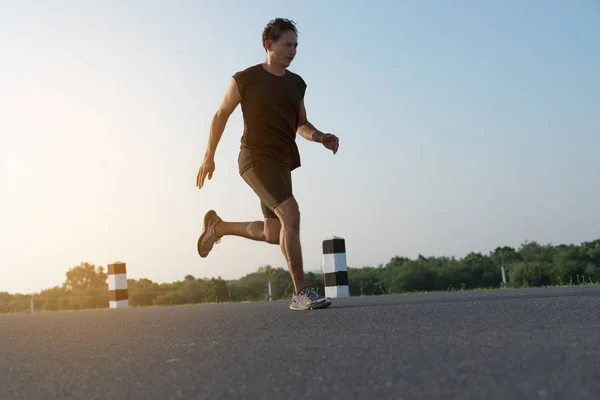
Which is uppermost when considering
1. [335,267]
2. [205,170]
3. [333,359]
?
[205,170]

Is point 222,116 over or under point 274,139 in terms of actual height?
over

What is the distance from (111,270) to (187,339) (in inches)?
286

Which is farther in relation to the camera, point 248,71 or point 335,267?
point 335,267

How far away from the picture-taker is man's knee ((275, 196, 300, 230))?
5754mm

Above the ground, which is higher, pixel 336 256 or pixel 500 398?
pixel 336 256

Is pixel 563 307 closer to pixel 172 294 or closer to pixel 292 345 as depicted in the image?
pixel 292 345

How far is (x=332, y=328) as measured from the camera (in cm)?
385

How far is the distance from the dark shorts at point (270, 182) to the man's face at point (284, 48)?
2.91ft

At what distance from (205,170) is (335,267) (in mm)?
3400

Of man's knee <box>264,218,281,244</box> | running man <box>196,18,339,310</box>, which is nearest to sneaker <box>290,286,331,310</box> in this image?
running man <box>196,18,339,310</box>

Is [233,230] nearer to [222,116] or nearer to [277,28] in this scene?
[222,116]

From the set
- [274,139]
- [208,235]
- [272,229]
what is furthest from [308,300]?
[208,235]

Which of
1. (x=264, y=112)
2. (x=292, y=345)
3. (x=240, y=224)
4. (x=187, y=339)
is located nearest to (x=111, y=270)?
(x=240, y=224)

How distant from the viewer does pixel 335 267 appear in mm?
9086
